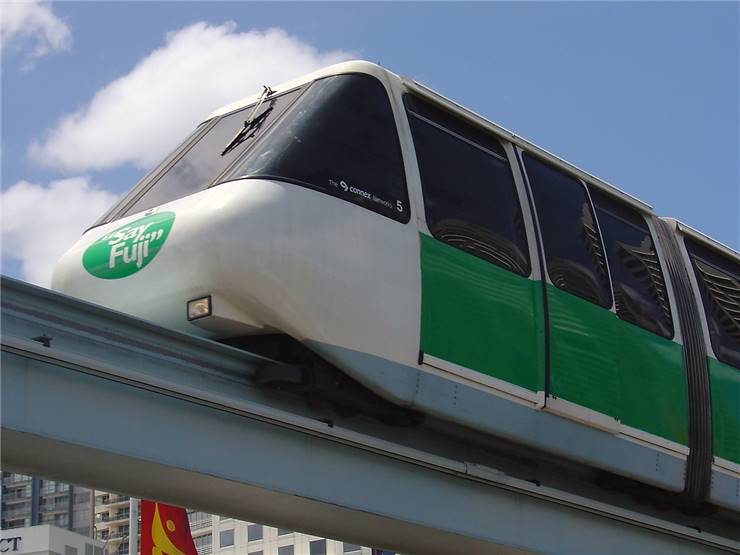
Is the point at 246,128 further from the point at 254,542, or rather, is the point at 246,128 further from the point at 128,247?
the point at 254,542

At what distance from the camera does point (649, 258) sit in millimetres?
9758

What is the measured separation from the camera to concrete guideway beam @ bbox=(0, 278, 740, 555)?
575 cm

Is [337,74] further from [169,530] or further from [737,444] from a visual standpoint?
[169,530]

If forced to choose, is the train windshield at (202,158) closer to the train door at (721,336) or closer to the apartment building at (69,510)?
the train door at (721,336)

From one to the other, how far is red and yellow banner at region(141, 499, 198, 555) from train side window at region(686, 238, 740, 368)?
10251 millimetres

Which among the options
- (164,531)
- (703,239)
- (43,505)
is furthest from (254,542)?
(703,239)

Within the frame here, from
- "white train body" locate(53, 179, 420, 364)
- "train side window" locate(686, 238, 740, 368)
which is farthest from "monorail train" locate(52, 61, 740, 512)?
"train side window" locate(686, 238, 740, 368)

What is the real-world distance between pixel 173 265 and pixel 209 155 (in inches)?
47.9

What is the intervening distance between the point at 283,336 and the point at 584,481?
3121mm

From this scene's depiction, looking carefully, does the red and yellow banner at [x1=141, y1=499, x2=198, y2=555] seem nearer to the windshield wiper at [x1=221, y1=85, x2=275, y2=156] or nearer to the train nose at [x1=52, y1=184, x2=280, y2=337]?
the train nose at [x1=52, y1=184, x2=280, y2=337]

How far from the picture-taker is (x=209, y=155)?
7918 mm

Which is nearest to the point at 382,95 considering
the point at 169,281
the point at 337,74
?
the point at 337,74

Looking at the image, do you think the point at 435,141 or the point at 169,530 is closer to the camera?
the point at 435,141

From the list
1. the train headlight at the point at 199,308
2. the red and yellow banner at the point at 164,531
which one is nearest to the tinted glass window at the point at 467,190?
the train headlight at the point at 199,308
